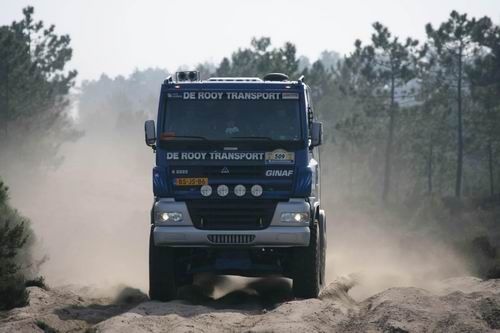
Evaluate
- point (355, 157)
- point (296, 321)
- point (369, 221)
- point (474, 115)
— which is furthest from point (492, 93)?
point (296, 321)

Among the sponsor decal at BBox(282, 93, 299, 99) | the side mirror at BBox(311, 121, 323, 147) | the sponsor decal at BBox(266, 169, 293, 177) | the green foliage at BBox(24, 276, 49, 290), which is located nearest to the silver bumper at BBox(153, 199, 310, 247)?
the sponsor decal at BBox(266, 169, 293, 177)

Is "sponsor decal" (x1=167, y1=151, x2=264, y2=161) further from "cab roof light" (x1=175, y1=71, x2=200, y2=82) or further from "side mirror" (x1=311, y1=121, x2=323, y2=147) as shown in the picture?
"cab roof light" (x1=175, y1=71, x2=200, y2=82)

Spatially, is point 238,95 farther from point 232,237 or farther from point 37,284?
point 37,284

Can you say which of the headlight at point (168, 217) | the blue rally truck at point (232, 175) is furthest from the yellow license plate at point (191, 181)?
the headlight at point (168, 217)

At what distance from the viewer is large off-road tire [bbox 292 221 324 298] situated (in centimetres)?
1477

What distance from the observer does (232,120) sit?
47.7 ft

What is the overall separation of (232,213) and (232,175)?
0.58 metres

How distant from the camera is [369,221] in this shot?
59000 millimetres

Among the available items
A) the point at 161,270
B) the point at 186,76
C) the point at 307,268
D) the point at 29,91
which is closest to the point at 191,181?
the point at 161,270

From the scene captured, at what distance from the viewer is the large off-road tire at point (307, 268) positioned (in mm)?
14773

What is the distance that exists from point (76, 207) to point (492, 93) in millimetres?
35813

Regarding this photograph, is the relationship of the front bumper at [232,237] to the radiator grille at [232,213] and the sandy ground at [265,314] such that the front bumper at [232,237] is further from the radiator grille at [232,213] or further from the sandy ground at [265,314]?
the sandy ground at [265,314]

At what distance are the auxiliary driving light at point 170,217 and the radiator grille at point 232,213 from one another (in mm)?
191

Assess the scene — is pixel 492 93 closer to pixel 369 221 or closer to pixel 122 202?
pixel 369 221
